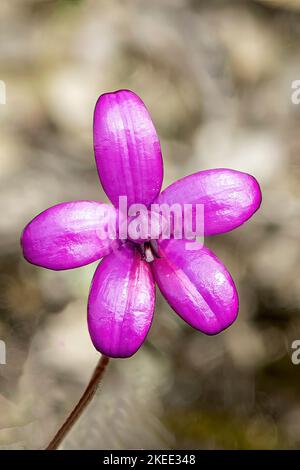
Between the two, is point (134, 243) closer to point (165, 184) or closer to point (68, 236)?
point (68, 236)

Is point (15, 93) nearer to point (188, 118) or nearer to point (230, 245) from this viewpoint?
point (188, 118)

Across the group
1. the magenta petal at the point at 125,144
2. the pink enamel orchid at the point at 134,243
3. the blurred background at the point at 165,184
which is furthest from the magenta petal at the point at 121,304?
the blurred background at the point at 165,184

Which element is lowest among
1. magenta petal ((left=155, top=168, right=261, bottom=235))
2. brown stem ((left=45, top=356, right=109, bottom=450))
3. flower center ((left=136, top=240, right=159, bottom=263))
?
brown stem ((left=45, top=356, right=109, bottom=450))

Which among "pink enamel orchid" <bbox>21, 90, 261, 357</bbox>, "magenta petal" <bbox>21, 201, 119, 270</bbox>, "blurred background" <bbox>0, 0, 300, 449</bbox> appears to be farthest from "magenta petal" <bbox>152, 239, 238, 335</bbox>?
"blurred background" <bbox>0, 0, 300, 449</bbox>

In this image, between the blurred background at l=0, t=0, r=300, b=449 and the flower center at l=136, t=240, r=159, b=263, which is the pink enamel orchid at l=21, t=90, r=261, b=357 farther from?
the blurred background at l=0, t=0, r=300, b=449

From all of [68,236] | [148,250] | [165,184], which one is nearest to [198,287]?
[148,250]

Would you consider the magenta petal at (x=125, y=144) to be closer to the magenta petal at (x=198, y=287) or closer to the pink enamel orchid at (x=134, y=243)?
the pink enamel orchid at (x=134, y=243)
